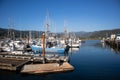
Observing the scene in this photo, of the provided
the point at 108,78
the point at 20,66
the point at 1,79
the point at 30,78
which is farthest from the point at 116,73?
the point at 1,79

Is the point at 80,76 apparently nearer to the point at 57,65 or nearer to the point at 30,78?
the point at 57,65

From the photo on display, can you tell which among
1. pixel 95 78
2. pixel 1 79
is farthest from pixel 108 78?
pixel 1 79

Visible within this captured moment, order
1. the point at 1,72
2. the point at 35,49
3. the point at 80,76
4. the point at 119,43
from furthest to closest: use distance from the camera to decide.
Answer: the point at 119,43, the point at 35,49, the point at 1,72, the point at 80,76

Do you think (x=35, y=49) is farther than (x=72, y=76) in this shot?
Yes

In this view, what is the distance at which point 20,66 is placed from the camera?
25.8m

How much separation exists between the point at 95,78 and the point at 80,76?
7.43 feet

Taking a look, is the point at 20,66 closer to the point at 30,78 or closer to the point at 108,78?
the point at 30,78

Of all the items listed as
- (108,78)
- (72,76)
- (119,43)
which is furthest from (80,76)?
(119,43)

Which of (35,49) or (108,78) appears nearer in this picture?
(108,78)

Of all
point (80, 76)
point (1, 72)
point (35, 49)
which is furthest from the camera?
point (35, 49)

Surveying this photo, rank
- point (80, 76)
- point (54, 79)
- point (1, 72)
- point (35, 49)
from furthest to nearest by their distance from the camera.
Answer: point (35, 49)
point (1, 72)
point (80, 76)
point (54, 79)

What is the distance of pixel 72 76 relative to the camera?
2305 centimetres

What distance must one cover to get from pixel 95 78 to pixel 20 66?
477 inches

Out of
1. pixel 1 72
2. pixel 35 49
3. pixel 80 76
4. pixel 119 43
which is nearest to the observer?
pixel 80 76
